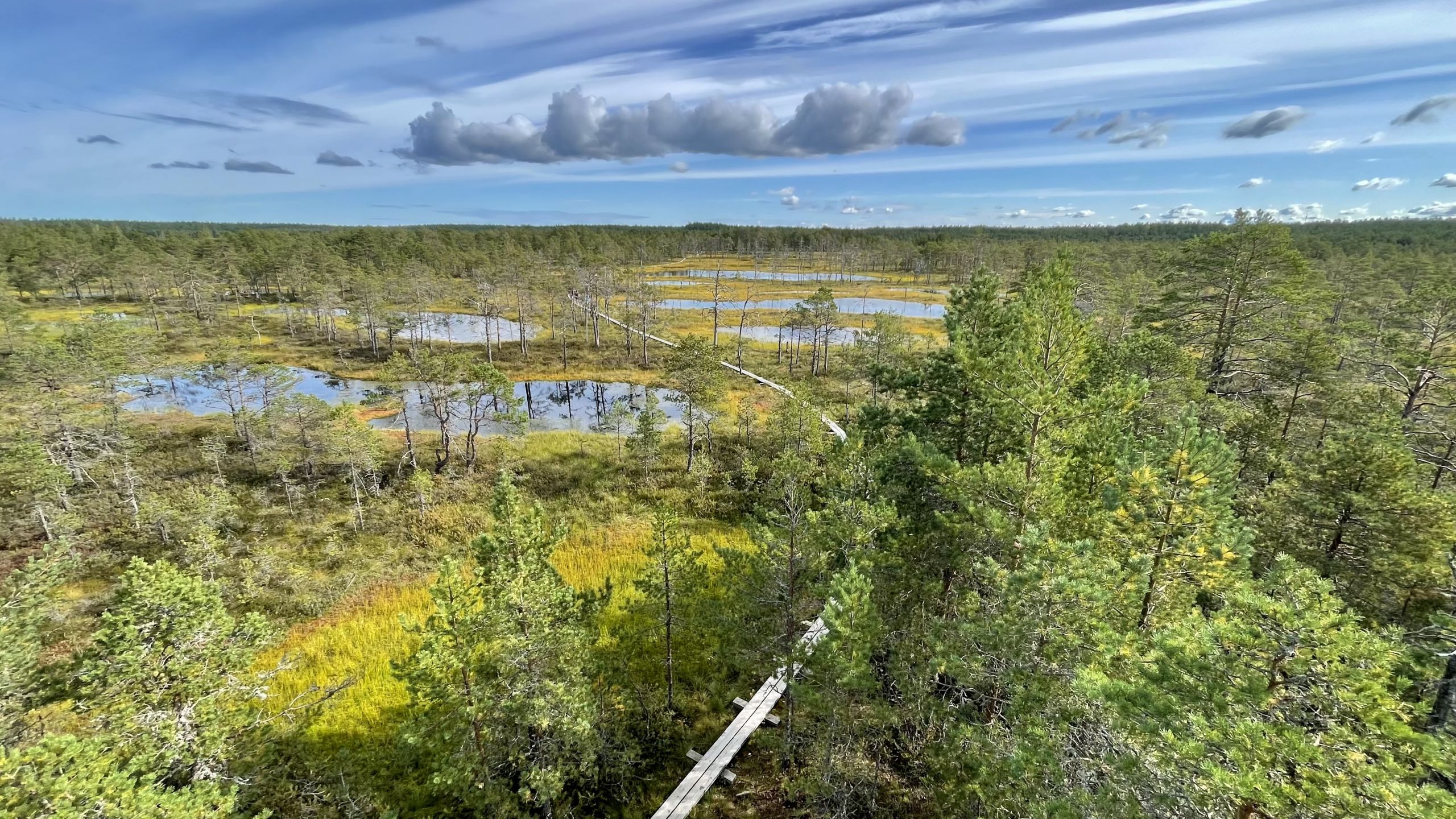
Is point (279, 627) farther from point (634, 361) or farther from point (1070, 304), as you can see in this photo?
point (634, 361)

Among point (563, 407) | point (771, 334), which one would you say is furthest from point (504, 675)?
→ point (771, 334)

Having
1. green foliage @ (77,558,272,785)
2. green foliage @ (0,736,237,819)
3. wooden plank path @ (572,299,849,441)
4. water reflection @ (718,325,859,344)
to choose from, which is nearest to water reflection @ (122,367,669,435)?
wooden plank path @ (572,299,849,441)

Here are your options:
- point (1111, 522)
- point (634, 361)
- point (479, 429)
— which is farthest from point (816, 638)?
point (634, 361)

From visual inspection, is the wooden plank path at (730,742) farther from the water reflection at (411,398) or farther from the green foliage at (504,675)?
the water reflection at (411,398)

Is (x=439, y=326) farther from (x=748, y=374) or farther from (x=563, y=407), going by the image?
(x=748, y=374)

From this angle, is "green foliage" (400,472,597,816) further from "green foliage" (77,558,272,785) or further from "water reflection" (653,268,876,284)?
"water reflection" (653,268,876,284)

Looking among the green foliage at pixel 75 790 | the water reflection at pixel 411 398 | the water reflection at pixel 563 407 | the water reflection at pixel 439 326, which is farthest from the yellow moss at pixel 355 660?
the water reflection at pixel 439 326
